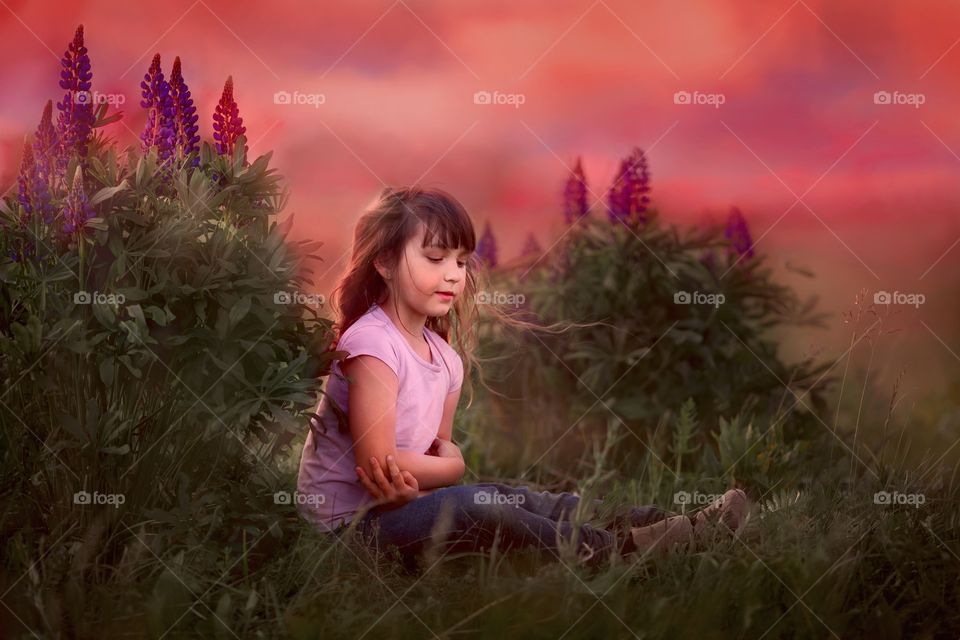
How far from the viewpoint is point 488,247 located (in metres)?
6.38

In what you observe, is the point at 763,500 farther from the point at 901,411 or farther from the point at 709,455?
the point at 901,411

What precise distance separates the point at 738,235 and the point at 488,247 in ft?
4.59

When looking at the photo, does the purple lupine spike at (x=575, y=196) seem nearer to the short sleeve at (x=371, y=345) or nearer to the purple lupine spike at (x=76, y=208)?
the short sleeve at (x=371, y=345)

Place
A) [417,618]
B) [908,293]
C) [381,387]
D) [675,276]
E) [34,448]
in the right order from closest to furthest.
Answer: [417,618] → [34,448] → [381,387] → [908,293] → [675,276]

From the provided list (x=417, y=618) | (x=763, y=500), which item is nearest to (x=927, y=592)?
(x=763, y=500)

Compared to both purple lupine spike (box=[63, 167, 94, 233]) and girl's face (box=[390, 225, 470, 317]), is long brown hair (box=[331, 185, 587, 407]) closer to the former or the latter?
girl's face (box=[390, 225, 470, 317])

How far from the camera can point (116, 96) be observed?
3.81m

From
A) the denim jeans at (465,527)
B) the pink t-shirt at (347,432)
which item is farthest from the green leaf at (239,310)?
the denim jeans at (465,527)

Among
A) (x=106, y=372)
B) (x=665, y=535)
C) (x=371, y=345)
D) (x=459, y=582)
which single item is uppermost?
(x=371, y=345)

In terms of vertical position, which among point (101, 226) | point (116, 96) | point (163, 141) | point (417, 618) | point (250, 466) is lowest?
point (417, 618)

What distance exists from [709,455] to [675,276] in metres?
1.05

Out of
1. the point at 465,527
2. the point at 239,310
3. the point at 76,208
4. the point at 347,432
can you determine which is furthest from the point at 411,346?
the point at 76,208

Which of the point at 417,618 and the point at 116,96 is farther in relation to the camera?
the point at 116,96

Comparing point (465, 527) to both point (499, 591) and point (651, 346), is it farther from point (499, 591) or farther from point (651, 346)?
point (651, 346)
